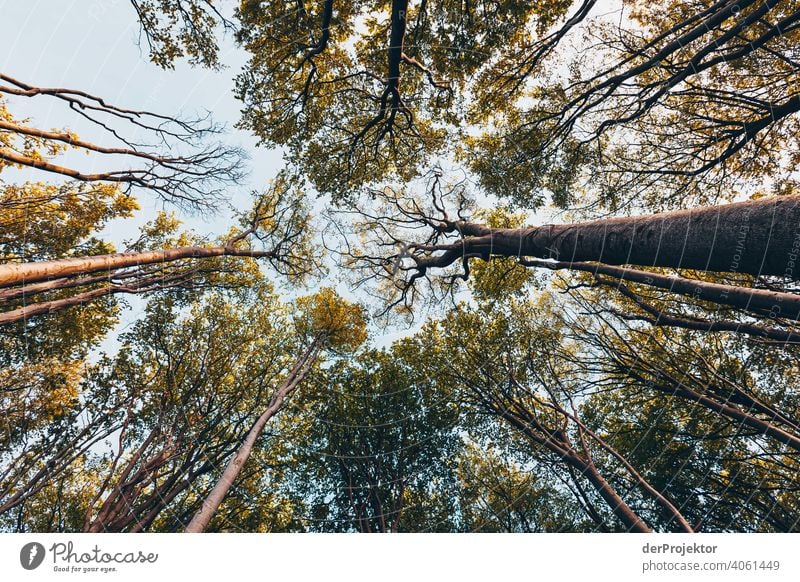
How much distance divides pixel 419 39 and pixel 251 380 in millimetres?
10366

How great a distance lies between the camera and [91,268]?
4434mm

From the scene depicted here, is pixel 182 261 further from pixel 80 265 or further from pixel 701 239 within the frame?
pixel 701 239

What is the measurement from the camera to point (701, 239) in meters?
2.29

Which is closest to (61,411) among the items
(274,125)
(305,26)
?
(274,125)

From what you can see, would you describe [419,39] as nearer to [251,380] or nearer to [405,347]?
[405,347]

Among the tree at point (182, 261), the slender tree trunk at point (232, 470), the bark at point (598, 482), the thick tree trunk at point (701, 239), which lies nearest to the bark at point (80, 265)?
the tree at point (182, 261)

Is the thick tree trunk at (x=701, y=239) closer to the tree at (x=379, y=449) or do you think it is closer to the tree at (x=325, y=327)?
the tree at (x=325, y=327)

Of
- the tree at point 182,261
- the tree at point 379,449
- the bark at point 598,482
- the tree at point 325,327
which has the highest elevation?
the tree at point 182,261

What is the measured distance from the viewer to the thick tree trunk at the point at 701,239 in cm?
190

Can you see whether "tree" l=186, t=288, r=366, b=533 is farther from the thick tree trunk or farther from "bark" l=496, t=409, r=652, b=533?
the thick tree trunk

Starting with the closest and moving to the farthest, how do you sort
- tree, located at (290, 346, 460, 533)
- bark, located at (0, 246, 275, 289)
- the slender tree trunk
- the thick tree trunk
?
the thick tree trunk
bark, located at (0, 246, 275, 289)
the slender tree trunk
tree, located at (290, 346, 460, 533)

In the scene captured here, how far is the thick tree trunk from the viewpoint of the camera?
1.90 metres

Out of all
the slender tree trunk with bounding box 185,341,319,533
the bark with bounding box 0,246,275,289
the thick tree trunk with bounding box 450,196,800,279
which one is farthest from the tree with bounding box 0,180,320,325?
the thick tree trunk with bounding box 450,196,800,279

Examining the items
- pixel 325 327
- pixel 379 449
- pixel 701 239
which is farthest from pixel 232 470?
pixel 701 239
